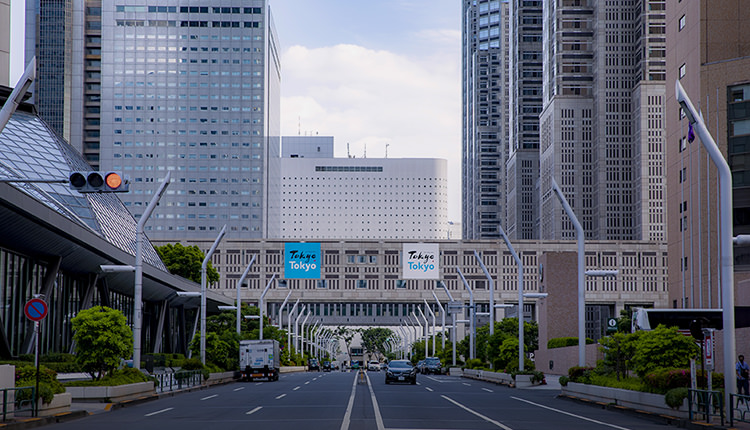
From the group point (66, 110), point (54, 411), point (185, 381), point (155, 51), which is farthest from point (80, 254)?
point (155, 51)

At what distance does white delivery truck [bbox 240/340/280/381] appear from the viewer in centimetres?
6444

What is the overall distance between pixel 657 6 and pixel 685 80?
110 m

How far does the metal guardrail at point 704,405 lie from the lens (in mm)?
23766

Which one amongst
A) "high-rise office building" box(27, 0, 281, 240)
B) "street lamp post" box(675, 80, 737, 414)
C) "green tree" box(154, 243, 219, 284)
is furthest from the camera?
"high-rise office building" box(27, 0, 281, 240)

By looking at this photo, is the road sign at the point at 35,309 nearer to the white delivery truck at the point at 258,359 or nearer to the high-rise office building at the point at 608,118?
the white delivery truck at the point at 258,359

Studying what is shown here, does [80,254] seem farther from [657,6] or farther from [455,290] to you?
[657,6]

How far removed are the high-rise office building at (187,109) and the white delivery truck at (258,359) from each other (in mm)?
124139

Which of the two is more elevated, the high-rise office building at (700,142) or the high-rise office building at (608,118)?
the high-rise office building at (608,118)

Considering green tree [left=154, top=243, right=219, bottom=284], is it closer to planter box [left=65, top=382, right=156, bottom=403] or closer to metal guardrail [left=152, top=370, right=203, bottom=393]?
metal guardrail [left=152, top=370, right=203, bottom=393]

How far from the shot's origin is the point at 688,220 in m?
70.6

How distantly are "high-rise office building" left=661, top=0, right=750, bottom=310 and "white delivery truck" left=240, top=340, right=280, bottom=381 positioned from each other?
32004 mm

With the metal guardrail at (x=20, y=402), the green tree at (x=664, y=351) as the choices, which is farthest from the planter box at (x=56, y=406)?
the green tree at (x=664, y=351)

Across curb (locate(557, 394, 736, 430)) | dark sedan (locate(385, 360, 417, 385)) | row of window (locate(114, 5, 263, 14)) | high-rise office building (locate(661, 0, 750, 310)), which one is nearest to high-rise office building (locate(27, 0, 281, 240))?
row of window (locate(114, 5, 263, 14))

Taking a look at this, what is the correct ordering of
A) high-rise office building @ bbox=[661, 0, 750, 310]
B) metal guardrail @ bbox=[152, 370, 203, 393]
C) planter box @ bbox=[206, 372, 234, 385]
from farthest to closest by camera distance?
1. high-rise office building @ bbox=[661, 0, 750, 310]
2. planter box @ bbox=[206, 372, 234, 385]
3. metal guardrail @ bbox=[152, 370, 203, 393]
